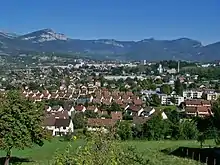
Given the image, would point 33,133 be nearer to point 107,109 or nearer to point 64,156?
point 64,156

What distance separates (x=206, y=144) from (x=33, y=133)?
1343 centimetres

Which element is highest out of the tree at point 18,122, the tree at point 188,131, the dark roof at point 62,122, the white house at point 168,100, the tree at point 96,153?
the tree at point 96,153

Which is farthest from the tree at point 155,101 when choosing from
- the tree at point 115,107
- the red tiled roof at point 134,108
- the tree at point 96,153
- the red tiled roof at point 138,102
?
the tree at point 96,153

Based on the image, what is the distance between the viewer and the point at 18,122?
1559 cm

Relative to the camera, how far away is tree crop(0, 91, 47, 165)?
15445 mm

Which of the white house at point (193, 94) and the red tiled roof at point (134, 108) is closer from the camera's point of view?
the red tiled roof at point (134, 108)

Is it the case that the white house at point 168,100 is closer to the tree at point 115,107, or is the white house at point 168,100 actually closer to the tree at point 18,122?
the tree at point 115,107

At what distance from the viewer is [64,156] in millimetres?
5305

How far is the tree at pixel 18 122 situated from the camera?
15.4m

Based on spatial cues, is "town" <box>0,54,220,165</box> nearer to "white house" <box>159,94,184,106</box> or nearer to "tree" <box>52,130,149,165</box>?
"white house" <box>159,94,184,106</box>

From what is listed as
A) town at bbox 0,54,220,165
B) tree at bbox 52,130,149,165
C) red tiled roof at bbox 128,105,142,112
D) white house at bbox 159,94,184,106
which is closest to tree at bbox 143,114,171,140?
town at bbox 0,54,220,165

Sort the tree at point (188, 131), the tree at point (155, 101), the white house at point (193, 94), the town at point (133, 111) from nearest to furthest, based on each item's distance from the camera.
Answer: the town at point (133, 111) → the tree at point (188, 131) → the tree at point (155, 101) → the white house at point (193, 94)

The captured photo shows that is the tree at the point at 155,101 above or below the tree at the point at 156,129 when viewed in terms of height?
below

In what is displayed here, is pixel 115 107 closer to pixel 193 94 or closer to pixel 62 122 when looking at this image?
pixel 62 122
